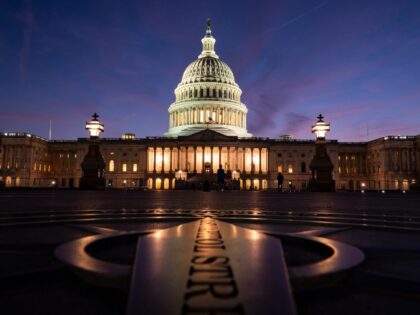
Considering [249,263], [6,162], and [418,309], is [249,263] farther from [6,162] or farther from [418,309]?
[6,162]

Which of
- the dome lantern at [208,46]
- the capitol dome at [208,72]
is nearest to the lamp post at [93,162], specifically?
the capitol dome at [208,72]

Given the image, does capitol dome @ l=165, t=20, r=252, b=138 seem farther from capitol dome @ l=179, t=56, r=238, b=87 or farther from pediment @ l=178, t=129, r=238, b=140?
pediment @ l=178, t=129, r=238, b=140

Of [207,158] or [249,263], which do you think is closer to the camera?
[249,263]

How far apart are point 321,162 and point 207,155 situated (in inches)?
2419

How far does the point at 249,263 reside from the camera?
2.37 meters

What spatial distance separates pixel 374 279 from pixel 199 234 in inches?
66.9

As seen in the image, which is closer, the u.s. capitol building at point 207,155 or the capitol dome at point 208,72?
the u.s. capitol building at point 207,155

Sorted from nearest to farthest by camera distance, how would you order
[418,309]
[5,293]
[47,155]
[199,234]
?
[418,309] → [5,293] → [199,234] → [47,155]

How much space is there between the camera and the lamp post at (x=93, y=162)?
36.6 metres

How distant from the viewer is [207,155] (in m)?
97.6

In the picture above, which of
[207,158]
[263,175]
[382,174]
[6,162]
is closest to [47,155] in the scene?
[6,162]

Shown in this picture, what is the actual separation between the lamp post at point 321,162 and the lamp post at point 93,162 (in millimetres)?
Result: 23156

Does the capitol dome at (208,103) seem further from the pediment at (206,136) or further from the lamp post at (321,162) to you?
the lamp post at (321,162)

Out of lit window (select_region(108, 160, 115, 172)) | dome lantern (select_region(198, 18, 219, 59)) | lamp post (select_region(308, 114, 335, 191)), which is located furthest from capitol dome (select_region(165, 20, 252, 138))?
lamp post (select_region(308, 114, 335, 191))
